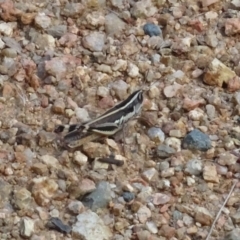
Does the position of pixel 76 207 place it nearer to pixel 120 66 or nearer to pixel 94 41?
pixel 120 66

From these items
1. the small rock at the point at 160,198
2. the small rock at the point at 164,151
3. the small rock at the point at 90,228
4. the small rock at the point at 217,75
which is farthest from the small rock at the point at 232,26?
the small rock at the point at 90,228

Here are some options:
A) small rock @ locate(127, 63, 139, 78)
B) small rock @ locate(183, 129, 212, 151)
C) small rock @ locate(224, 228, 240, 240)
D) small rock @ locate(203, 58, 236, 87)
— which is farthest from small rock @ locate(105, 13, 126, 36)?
small rock @ locate(224, 228, 240, 240)

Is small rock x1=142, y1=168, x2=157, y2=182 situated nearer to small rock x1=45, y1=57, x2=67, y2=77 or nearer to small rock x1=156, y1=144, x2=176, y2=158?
small rock x1=156, y1=144, x2=176, y2=158

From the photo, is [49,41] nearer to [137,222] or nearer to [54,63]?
[54,63]

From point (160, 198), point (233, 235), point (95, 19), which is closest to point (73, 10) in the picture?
point (95, 19)

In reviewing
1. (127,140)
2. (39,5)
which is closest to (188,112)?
(127,140)
